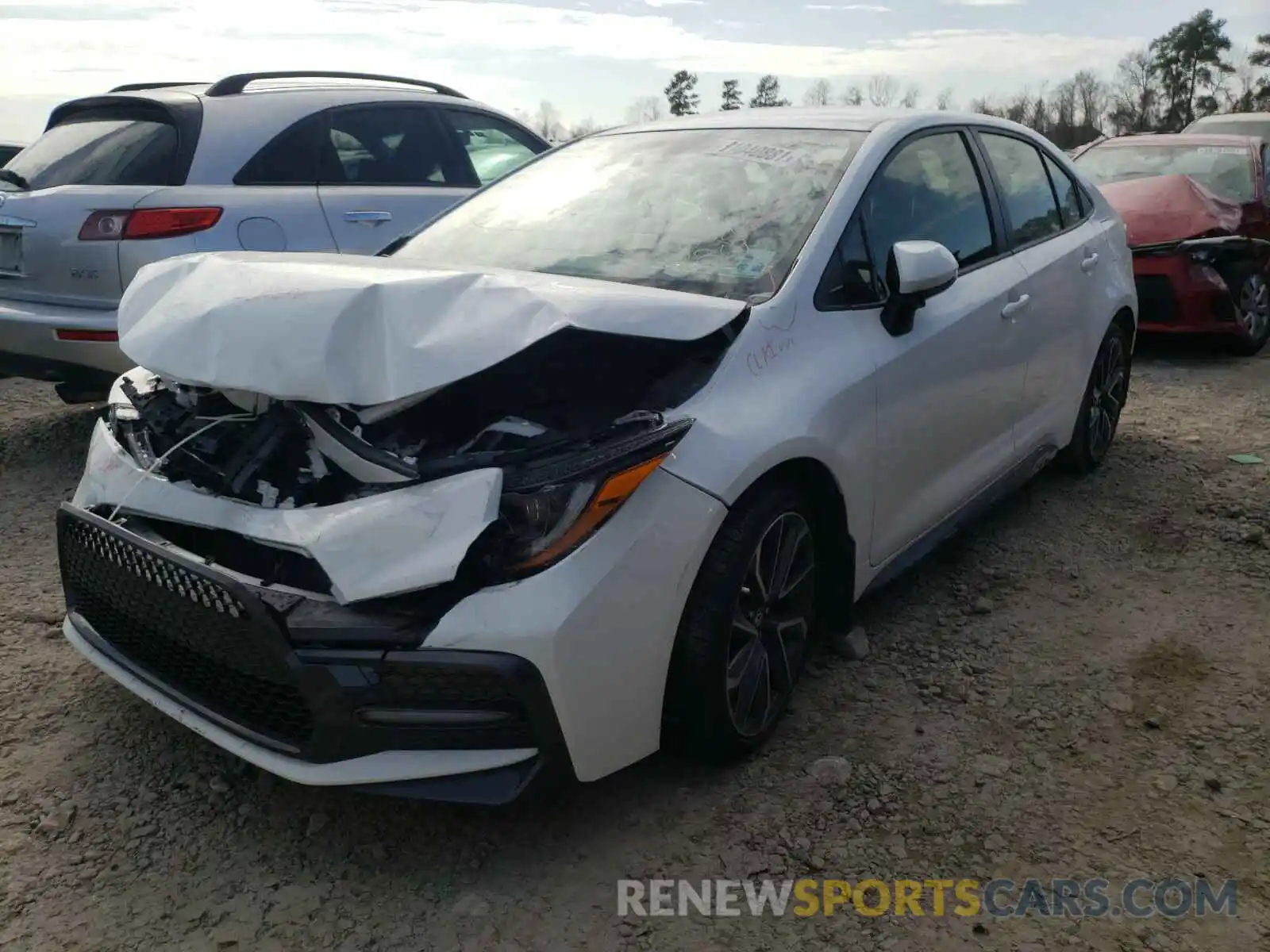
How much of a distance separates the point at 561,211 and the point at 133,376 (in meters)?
1.38

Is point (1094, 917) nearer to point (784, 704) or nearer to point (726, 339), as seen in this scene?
point (784, 704)

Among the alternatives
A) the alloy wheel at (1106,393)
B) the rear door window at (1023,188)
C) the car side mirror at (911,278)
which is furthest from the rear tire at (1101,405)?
the car side mirror at (911,278)

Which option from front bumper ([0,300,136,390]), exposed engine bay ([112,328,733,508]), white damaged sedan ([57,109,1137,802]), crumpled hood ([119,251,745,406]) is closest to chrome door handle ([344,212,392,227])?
front bumper ([0,300,136,390])

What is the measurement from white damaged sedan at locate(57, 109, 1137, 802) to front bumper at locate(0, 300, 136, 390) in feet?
5.30

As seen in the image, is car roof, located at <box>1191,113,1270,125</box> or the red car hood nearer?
the red car hood

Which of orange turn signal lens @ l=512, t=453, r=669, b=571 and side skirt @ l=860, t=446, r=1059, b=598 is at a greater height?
orange turn signal lens @ l=512, t=453, r=669, b=571

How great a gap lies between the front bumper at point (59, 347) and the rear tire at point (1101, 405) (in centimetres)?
409

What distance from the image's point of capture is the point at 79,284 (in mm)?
4586

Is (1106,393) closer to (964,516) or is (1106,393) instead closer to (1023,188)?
(1023,188)

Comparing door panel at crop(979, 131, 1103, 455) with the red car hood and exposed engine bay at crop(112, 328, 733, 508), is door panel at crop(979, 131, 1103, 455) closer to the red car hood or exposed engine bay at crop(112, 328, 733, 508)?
exposed engine bay at crop(112, 328, 733, 508)

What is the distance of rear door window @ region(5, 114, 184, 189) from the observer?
4738 mm

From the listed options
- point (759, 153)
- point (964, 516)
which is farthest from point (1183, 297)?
point (759, 153)

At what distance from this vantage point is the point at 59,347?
14.8 ft

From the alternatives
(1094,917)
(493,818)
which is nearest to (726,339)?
(493,818)
